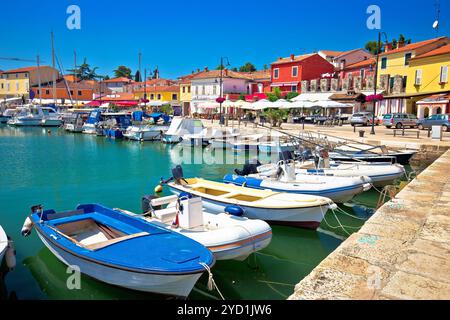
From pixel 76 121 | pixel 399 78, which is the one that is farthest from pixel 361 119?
pixel 76 121

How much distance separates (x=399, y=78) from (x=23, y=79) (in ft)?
242

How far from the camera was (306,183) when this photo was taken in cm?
1182

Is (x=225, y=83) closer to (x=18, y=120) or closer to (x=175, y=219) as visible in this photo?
(x=18, y=120)

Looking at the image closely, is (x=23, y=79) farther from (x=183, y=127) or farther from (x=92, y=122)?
(x=183, y=127)

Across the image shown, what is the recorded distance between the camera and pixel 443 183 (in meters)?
10.7

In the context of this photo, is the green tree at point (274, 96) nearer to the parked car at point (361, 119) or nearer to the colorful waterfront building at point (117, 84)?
the parked car at point (361, 119)

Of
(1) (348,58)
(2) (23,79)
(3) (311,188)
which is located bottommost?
(3) (311,188)

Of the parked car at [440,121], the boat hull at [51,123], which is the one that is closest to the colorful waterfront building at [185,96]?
the boat hull at [51,123]

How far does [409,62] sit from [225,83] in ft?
86.3

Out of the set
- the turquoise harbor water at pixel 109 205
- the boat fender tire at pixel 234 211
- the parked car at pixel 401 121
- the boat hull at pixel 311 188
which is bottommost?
the turquoise harbor water at pixel 109 205

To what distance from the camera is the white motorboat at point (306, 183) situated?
36.9ft

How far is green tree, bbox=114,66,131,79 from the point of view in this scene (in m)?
109

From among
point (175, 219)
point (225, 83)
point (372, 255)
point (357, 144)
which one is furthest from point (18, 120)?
point (372, 255)

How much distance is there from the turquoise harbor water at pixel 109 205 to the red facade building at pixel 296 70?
28.5 metres
